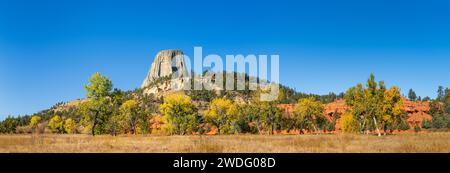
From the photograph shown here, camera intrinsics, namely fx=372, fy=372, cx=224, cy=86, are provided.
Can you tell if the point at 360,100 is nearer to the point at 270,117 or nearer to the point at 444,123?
the point at 270,117

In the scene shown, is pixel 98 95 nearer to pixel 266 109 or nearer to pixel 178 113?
pixel 178 113

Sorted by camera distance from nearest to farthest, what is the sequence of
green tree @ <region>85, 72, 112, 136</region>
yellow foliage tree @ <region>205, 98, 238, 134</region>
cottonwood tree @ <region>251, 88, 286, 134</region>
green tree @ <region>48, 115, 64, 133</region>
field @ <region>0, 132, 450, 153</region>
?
1. field @ <region>0, 132, 450, 153</region>
2. green tree @ <region>85, 72, 112, 136</region>
3. cottonwood tree @ <region>251, 88, 286, 134</region>
4. yellow foliage tree @ <region>205, 98, 238, 134</region>
5. green tree @ <region>48, 115, 64, 133</region>

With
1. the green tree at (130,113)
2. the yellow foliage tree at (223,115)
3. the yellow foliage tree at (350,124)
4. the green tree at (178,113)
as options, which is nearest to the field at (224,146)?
the green tree at (178,113)

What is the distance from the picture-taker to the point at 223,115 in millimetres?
96562

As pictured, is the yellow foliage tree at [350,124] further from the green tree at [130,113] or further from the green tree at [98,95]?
the green tree at [98,95]

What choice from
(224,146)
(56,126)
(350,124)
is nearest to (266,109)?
(350,124)

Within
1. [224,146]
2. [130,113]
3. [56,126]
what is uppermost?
[130,113]

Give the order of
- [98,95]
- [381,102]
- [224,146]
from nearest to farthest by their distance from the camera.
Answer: [224,146] < [98,95] < [381,102]

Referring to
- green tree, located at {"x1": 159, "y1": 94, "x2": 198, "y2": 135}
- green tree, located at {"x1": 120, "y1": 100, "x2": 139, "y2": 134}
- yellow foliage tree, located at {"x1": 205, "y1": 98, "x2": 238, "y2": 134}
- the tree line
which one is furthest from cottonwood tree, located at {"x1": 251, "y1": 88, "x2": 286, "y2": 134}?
green tree, located at {"x1": 120, "y1": 100, "x2": 139, "y2": 134}

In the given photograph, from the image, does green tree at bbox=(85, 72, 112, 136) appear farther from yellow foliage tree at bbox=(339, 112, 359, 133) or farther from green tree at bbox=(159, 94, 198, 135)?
yellow foliage tree at bbox=(339, 112, 359, 133)

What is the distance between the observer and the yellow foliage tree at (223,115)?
308 ft

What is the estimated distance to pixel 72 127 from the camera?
124312mm

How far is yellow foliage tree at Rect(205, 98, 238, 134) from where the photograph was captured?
94.0 meters
